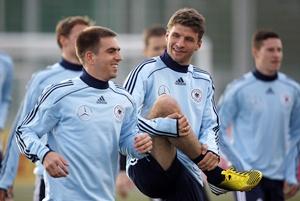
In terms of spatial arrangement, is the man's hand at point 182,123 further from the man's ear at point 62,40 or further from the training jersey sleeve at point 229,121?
the training jersey sleeve at point 229,121

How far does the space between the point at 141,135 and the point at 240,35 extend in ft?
80.6

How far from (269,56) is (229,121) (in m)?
0.75

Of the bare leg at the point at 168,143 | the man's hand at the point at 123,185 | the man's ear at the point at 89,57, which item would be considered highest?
the man's ear at the point at 89,57

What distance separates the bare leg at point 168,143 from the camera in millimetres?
7562

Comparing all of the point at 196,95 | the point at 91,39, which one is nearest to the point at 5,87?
the point at 196,95

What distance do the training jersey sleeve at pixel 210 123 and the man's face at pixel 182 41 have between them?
38cm

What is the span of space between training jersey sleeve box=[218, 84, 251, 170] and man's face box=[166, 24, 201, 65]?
2.17 metres

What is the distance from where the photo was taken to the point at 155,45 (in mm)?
10867

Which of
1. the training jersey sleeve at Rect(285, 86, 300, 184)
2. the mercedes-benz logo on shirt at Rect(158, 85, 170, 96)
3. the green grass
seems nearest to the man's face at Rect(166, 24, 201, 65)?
the mercedes-benz logo on shirt at Rect(158, 85, 170, 96)

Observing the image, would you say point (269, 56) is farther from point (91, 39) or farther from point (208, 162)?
point (91, 39)

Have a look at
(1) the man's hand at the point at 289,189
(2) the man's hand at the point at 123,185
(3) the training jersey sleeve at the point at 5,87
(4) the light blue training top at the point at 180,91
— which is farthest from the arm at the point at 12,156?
(1) the man's hand at the point at 289,189

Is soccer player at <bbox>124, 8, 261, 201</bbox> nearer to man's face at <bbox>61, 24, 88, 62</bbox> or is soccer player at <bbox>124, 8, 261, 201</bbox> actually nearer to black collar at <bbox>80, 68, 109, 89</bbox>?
black collar at <bbox>80, 68, 109, 89</bbox>

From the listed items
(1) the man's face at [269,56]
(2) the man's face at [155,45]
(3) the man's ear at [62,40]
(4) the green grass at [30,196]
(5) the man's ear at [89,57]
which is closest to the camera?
(5) the man's ear at [89,57]

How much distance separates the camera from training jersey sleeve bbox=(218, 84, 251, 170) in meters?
10.1
